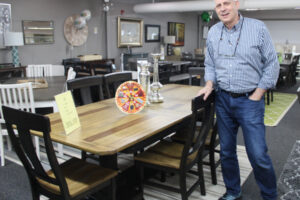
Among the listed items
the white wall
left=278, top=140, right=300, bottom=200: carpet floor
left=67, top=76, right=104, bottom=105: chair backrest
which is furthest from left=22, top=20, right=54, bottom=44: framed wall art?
the white wall

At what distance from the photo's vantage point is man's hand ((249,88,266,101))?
1900mm

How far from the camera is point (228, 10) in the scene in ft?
6.21

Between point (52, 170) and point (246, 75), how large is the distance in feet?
4.35

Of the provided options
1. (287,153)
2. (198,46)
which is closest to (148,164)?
(287,153)

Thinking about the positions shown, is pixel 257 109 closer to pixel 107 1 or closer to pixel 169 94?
pixel 169 94

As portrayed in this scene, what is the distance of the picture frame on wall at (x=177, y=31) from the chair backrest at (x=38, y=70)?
6300mm

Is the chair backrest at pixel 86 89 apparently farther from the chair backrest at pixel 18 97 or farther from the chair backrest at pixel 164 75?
the chair backrest at pixel 164 75

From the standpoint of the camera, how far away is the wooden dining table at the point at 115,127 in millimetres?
1562

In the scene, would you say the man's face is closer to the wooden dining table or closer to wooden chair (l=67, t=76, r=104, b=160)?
the wooden dining table

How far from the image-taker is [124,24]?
809 centimetres

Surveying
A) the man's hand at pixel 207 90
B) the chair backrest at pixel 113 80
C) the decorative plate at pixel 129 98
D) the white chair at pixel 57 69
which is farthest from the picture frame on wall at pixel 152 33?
the man's hand at pixel 207 90

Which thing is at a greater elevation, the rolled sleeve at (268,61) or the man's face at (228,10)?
the man's face at (228,10)

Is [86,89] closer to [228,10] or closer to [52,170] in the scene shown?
[52,170]

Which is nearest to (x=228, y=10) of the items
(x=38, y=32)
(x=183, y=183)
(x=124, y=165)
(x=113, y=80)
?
(x=183, y=183)
